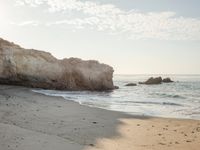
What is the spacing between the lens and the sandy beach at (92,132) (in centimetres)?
805

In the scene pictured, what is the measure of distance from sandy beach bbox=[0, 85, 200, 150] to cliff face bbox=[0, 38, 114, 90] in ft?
62.9

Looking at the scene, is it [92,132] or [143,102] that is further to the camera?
[143,102]

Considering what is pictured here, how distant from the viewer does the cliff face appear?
33.2 m

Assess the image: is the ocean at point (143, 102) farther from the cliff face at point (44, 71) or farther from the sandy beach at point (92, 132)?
the cliff face at point (44, 71)

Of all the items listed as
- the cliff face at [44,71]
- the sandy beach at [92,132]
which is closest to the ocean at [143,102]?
the sandy beach at [92,132]

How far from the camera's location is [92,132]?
10625 mm

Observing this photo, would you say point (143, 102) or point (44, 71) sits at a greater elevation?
point (44, 71)

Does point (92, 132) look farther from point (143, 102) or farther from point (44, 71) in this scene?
point (44, 71)

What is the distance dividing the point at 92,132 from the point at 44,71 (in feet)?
80.5

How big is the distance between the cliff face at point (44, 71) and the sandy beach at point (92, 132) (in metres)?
19.2

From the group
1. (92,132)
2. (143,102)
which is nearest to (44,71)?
(143,102)

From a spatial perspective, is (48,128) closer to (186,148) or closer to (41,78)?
(186,148)

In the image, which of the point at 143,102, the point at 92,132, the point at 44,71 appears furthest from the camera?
the point at 44,71

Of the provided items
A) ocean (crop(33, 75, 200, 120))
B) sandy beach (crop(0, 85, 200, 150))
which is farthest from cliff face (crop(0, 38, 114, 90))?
sandy beach (crop(0, 85, 200, 150))
